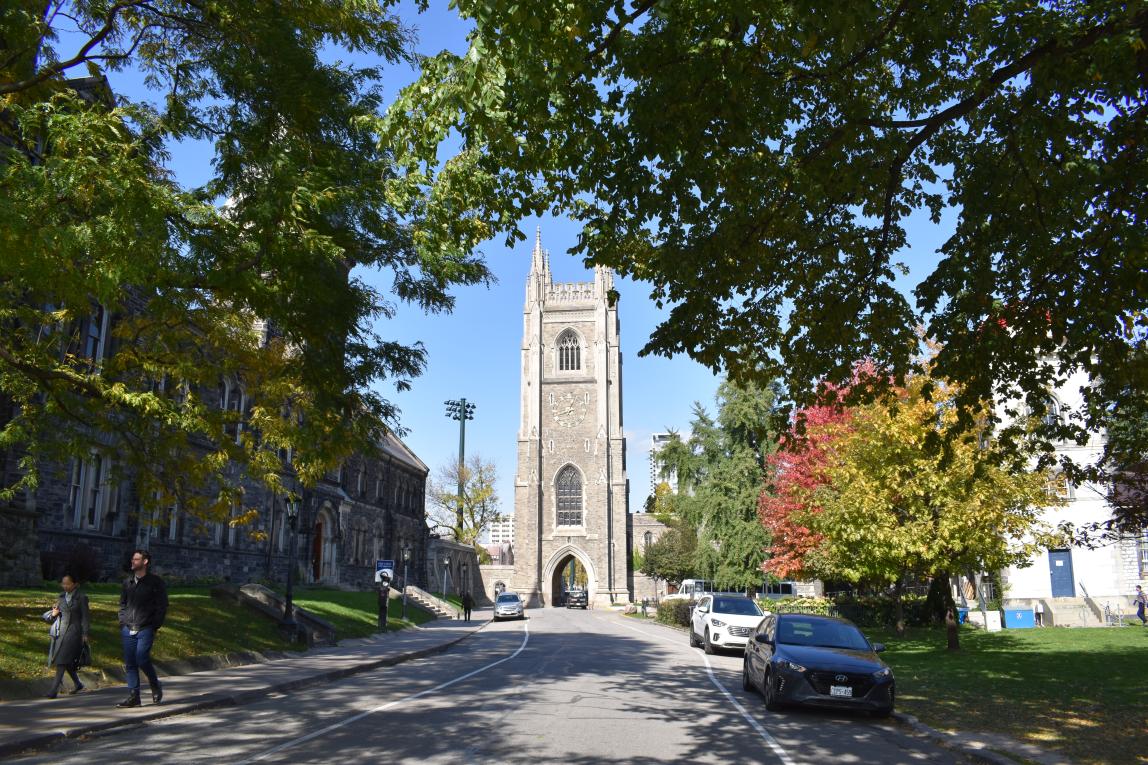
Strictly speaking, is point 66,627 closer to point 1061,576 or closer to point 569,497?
point 1061,576

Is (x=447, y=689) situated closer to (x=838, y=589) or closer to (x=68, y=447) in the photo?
(x=68, y=447)

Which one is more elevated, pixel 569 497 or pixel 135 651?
pixel 569 497

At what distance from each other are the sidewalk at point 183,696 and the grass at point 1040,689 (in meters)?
9.67

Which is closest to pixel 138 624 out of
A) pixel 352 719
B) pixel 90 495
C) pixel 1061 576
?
pixel 352 719

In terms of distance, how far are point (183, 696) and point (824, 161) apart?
11054mm

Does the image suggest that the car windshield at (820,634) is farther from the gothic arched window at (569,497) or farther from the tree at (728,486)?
the gothic arched window at (569,497)

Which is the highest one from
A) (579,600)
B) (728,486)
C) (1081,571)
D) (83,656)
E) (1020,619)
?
(728,486)

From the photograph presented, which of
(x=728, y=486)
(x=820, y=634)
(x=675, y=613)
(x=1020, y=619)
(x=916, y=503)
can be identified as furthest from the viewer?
(x=728, y=486)

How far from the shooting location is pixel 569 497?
7794 centimetres

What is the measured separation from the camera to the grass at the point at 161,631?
12656 millimetres

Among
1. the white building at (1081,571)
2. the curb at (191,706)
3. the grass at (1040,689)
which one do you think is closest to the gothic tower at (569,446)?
the white building at (1081,571)

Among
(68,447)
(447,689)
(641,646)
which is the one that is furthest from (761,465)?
(68,447)

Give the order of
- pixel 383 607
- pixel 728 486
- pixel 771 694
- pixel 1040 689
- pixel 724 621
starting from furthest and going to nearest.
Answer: pixel 728 486, pixel 383 607, pixel 724 621, pixel 1040 689, pixel 771 694

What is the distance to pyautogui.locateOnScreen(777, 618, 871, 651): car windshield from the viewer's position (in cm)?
1268
